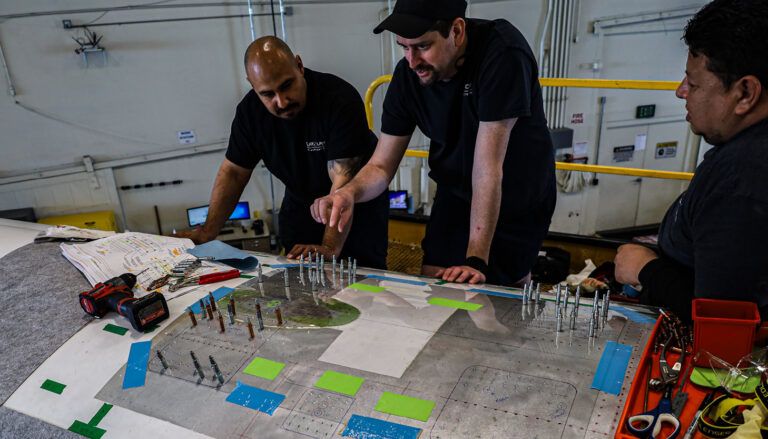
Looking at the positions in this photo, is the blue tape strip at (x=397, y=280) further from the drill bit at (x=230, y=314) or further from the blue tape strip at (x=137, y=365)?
the blue tape strip at (x=137, y=365)

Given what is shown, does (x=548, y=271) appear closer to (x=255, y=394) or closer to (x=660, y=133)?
(x=255, y=394)

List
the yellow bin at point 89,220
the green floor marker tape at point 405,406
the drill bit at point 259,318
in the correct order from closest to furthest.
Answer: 1. the green floor marker tape at point 405,406
2. the drill bit at point 259,318
3. the yellow bin at point 89,220

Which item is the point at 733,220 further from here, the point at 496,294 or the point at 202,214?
the point at 202,214

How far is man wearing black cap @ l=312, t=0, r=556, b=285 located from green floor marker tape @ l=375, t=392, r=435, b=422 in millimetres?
592

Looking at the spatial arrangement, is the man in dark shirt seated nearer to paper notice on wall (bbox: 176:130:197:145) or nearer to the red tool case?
the red tool case

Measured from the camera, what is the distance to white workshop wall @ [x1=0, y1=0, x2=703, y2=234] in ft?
16.9

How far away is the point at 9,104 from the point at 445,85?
5.17 m

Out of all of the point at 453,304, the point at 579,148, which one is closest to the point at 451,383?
the point at 453,304

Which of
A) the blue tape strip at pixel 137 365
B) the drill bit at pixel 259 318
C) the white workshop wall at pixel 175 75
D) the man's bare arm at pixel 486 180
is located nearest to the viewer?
the blue tape strip at pixel 137 365

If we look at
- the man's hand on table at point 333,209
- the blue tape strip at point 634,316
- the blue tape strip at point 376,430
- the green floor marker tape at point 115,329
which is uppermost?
the man's hand on table at point 333,209

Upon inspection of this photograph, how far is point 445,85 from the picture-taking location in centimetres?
180

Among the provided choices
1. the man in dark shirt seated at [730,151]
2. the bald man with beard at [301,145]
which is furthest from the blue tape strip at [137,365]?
the man in dark shirt seated at [730,151]

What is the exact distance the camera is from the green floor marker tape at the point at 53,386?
46.9 inches

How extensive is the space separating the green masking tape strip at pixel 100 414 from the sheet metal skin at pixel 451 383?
0.08ft
